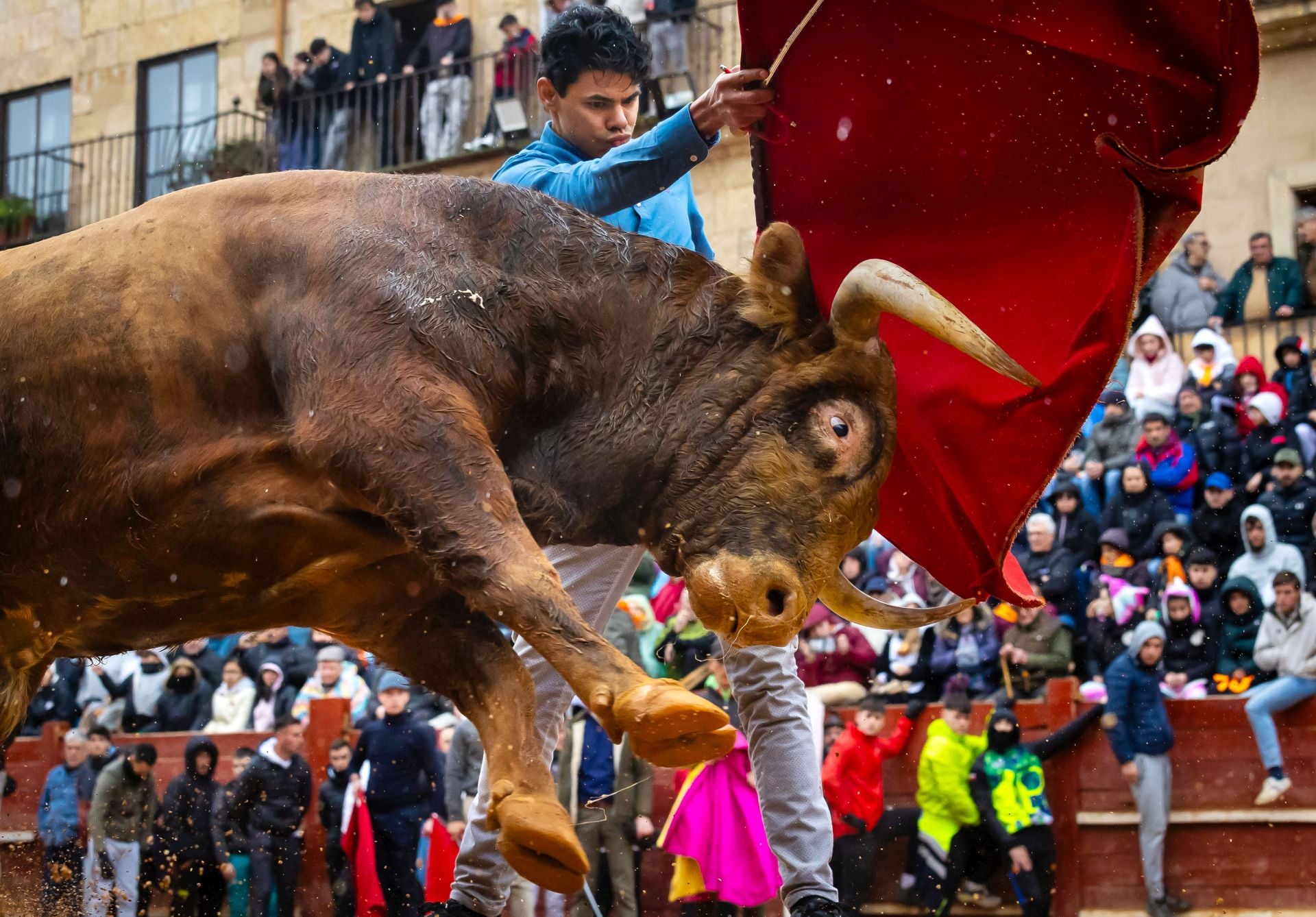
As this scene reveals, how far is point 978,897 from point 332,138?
643 inches

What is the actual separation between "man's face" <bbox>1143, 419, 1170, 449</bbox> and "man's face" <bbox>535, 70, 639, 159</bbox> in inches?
291

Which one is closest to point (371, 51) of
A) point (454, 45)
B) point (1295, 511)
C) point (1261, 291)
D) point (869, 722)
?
point (454, 45)

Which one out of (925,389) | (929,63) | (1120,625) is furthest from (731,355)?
(1120,625)

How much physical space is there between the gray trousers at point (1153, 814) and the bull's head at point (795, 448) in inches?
257

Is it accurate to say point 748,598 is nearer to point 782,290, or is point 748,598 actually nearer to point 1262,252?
point 782,290

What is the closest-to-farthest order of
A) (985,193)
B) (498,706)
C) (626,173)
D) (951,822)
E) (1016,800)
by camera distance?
1. (498,706)
2. (626,173)
3. (985,193)
4. (1016,800)
5. (951,822)

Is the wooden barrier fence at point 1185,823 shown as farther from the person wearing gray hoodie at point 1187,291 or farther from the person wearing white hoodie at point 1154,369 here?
the person wearing gray hoodie at point 1187,291

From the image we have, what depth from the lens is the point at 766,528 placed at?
15.3ft

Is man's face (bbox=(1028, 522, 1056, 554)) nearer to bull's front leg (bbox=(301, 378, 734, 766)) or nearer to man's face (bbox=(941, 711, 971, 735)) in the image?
man's face (bbox=(941, 711, 971, 735))

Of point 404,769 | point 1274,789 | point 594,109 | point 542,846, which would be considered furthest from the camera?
point 404,769

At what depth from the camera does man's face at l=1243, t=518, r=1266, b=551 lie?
35.6ft

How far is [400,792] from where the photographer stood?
1116cm

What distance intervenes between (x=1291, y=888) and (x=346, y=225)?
8.06 m

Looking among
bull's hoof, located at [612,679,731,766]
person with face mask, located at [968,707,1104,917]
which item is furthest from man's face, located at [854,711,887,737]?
bull's hoof, located at [612,679,731,766]
